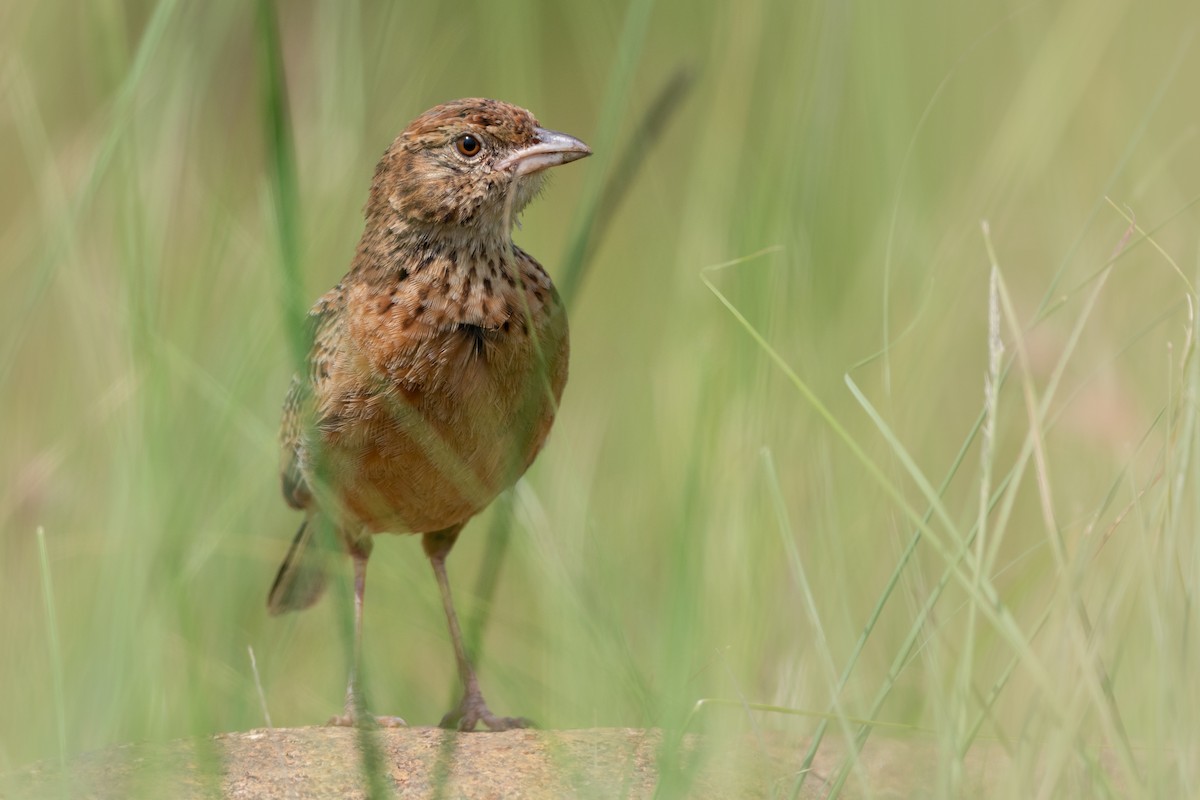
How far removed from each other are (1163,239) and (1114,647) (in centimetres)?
385

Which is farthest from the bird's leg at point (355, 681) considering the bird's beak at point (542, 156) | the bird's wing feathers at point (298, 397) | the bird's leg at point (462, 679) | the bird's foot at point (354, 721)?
the bird's beak at point (542, 156)

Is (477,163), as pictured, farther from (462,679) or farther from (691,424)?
(462,679)

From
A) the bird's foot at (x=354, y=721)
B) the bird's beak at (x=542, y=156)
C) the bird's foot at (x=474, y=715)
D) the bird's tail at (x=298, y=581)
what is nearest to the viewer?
the bird's foot at (x=354, y=721)

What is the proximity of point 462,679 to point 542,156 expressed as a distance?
5.13ft

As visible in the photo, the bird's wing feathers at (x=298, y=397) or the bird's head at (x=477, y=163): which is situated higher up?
the bird's head at (x=477, y=163)

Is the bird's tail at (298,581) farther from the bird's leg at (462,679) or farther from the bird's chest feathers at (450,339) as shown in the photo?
the bird's chest feathers at (450,339)

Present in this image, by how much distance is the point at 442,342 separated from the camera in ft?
14.0

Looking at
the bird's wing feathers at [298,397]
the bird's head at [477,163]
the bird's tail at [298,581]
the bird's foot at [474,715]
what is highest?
the bird's head at [477,163]

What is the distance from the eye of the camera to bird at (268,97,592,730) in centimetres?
423

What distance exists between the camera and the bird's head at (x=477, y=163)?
4.45 m

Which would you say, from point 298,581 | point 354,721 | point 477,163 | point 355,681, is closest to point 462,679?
point 354,721

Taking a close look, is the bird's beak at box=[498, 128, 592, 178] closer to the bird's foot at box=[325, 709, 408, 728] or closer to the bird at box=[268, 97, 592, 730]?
the bird at box=[268, 97, 592, 730]

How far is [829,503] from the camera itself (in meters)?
3.24

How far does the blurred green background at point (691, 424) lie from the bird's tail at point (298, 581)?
25cm
